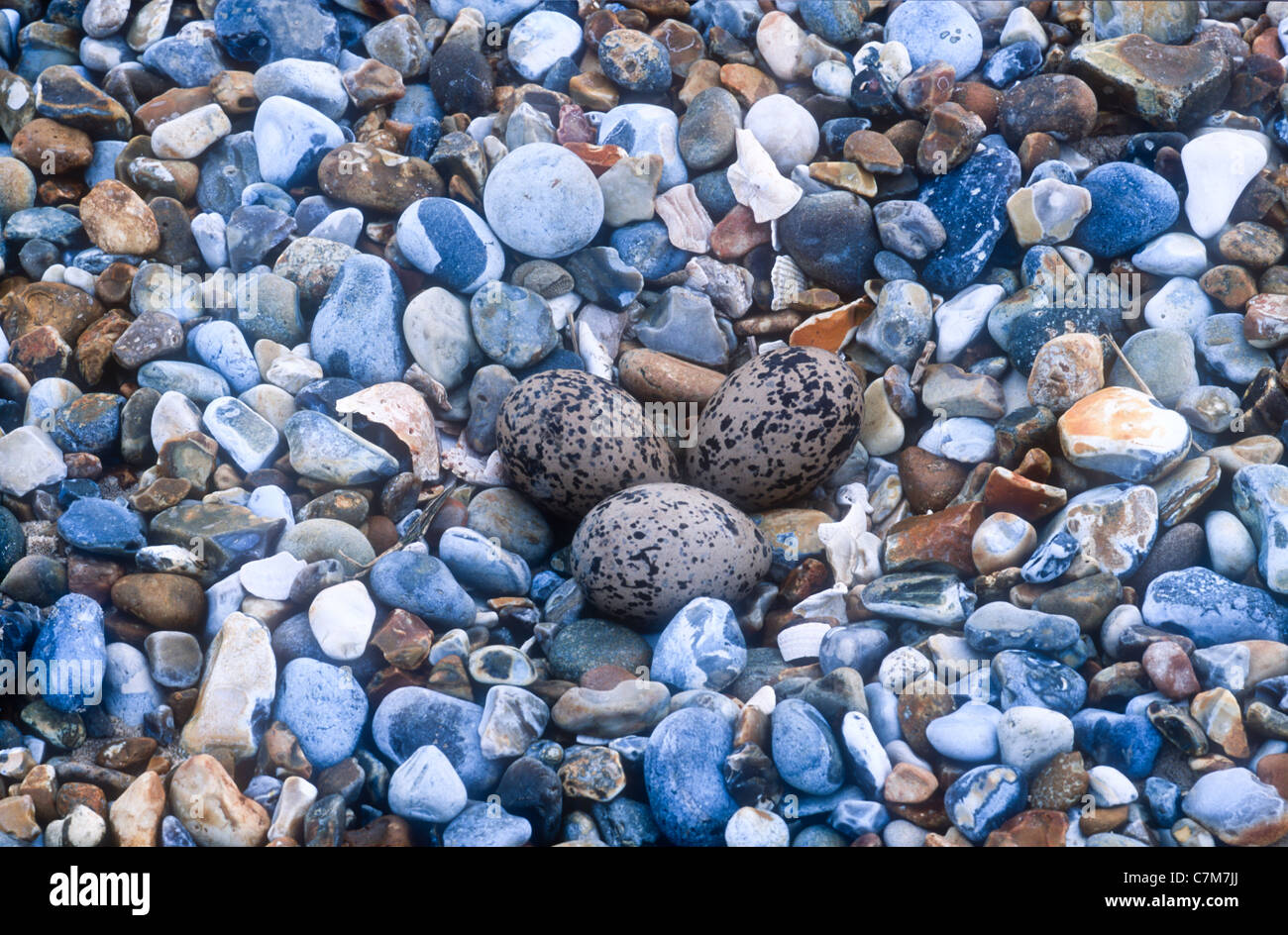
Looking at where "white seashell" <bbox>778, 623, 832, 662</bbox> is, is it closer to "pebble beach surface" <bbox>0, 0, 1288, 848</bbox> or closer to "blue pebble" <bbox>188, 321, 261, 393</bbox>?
"pebble beach surface" <bbox>0, 0, 1288, 848</bbox>

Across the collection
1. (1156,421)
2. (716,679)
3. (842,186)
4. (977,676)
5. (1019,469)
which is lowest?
(716,679)

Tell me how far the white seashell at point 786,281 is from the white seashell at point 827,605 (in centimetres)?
100

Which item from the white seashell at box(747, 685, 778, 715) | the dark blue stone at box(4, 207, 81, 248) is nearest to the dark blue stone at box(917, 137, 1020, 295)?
the white seashell at box(747, 685, 778, 715)

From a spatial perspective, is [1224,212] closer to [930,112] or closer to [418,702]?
[930,112]

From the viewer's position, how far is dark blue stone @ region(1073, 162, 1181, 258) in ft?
9.49

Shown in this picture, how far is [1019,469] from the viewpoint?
2.55 meters

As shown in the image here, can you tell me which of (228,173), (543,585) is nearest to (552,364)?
(543,585)

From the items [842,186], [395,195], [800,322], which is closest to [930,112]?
[842,186]

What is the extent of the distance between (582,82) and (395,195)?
0.80m

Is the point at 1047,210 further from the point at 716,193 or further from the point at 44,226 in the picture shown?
the point at 44,226

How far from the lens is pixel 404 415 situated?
271 cm

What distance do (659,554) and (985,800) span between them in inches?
35.1

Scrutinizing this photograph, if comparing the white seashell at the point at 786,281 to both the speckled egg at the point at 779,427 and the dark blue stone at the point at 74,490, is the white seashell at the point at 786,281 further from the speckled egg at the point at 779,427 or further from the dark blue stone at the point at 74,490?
the dark blue stone at the point at 74,490

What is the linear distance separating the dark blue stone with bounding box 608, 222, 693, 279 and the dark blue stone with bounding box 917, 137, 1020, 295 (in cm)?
78
